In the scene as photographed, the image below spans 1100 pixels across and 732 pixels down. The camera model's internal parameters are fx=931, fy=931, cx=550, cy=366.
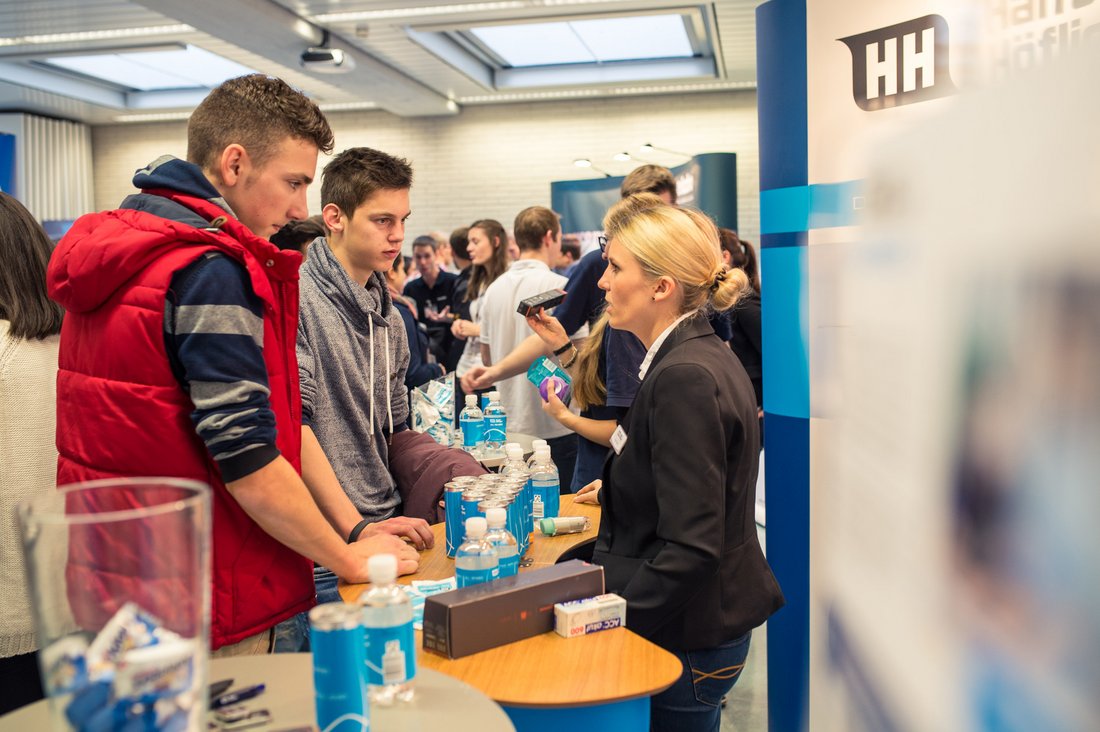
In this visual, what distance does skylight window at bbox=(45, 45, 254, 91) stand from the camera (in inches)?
393

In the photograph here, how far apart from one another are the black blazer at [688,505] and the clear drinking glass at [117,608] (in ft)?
3.57

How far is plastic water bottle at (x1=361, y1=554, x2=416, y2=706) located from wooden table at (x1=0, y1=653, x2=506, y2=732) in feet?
0.08

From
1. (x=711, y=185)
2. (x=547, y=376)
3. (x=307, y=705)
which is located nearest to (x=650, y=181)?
(x=547, y=376)

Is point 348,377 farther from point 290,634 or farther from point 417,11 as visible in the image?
point 417,11

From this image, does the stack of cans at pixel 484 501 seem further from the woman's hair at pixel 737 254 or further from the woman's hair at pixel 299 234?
the woman's hair at pixel 737 254

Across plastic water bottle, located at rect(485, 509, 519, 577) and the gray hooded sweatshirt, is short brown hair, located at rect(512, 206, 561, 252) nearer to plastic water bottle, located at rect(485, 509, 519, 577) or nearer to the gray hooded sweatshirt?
the gray hooded sweatshirt

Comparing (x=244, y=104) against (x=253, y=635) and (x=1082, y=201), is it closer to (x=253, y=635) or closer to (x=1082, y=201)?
(x=253, y=635)

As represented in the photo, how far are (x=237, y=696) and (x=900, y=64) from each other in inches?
74.7

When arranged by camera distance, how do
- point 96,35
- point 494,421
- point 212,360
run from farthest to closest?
point 96,35 → point 494,421 → point 212,360

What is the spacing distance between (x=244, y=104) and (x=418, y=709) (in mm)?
1173

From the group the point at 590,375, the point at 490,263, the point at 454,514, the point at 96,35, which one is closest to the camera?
the point at 454,514

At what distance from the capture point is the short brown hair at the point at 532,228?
475 centimetres

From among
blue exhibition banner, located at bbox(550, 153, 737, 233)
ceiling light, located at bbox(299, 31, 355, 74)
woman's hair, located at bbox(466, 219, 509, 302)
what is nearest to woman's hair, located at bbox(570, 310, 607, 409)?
woman's hair, located at bbox(466, 219, 509, 302)

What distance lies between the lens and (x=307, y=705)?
3.86 feet
